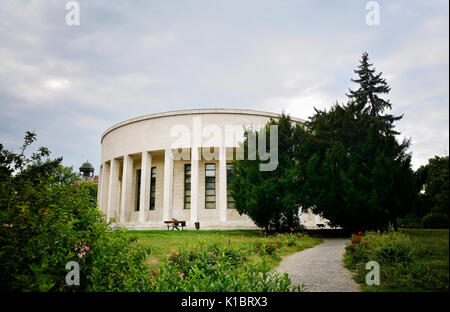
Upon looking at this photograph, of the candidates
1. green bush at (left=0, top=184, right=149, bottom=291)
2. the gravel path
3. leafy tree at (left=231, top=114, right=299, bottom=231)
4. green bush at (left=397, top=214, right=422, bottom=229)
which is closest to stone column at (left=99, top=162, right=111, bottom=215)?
leafy tree at (left=231, top=114, right=299, bottom=231)

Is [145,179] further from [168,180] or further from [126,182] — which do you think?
[168,180]

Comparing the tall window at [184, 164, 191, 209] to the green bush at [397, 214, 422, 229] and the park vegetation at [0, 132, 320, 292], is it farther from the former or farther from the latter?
the park vegetation at [0, 132, 320, 292]

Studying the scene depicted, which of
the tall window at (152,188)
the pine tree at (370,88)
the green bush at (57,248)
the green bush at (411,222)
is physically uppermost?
the pine tree at (370,88)

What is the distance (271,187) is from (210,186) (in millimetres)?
13356

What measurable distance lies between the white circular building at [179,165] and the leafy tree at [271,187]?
5.63 m

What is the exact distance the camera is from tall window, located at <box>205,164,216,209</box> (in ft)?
104

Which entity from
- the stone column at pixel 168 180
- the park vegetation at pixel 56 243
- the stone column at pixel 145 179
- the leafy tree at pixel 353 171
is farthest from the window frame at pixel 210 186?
the park vegetation at pixel 56 243

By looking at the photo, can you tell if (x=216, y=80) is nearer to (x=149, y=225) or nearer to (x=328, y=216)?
(x=328, y=216)

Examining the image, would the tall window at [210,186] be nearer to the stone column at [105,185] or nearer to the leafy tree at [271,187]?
the leafy tree at [271,187]

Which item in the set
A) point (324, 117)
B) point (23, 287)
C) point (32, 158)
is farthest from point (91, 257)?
point (324, 117)

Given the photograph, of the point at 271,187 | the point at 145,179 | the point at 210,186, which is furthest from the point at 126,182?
the point at 271,187

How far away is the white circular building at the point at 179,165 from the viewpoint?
2917 cm

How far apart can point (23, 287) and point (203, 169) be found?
2915cm

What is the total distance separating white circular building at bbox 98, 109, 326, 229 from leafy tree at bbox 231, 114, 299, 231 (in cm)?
563
